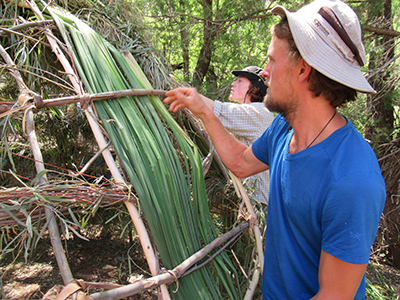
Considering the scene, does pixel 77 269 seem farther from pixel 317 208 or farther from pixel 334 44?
pixel 334 44

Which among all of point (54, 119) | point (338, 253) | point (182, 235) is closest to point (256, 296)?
point (182, 235)

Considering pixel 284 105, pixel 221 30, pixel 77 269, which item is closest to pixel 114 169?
pixel 284 105

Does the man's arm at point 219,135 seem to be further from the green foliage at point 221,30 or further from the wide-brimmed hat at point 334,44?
the green foliage at point 221,30

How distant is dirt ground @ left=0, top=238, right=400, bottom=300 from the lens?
2465 millimetres

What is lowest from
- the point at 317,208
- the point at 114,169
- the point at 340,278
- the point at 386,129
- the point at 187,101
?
A: the point at 386,129

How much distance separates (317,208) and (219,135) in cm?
61

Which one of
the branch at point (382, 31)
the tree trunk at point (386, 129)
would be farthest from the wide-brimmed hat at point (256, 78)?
the tree trunk at point (386, 129)

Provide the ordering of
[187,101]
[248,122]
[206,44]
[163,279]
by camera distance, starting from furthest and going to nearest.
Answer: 1. [206,44]
2. [248,122]
3. [187,101]
4. [163,279]

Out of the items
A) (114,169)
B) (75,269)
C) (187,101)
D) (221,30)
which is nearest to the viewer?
(114,169)

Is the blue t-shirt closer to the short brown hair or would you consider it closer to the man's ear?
the short brown hair

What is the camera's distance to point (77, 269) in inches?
107

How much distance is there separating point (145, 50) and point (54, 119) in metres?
1.37

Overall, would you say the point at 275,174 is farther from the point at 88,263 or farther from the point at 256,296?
the point at 88,263

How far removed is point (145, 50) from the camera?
6.01ft
